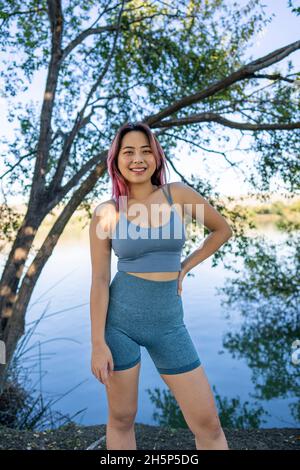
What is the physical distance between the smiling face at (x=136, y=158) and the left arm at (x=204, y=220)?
159 millimetres

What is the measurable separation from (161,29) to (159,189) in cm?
478

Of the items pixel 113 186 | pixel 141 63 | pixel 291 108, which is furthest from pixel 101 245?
pixel 141 63

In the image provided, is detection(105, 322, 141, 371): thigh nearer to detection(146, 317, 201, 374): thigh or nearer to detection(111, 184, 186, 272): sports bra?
detection(146, 317, 201, 374): thigh

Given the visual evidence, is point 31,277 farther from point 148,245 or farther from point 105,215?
point 148,245

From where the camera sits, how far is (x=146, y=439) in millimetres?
3881

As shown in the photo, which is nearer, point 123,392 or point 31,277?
point 123,392

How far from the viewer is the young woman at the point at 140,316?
80.6 inches

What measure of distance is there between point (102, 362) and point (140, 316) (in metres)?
0.24

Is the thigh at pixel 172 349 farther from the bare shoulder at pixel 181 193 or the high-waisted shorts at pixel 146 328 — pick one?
the bare shoulder at pixel 181 193

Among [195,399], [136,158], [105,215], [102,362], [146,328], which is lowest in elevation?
[195,399]

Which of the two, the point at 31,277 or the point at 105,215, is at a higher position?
the point at 31,277

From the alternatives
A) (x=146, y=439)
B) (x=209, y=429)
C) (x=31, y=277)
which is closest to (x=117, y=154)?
(x=209, y=429)

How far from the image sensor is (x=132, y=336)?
6.85 feet
